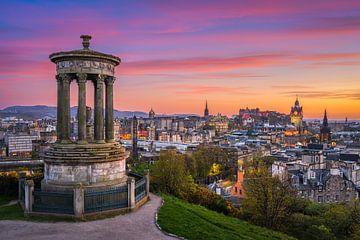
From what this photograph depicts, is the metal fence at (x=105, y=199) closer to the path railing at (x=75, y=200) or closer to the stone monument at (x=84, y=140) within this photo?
the path railing at (x=75, y=200)

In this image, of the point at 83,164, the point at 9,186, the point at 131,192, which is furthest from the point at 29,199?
the point at 9,186

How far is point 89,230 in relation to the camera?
54.4 ft

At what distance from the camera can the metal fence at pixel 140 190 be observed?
70.3ft

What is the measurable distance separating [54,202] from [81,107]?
18.3 ft

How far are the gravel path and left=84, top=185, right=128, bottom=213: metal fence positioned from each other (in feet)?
2.69

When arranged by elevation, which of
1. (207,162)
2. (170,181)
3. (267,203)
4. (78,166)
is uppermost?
(78,166)

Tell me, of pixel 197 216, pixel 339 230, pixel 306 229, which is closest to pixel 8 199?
pixel 197 216

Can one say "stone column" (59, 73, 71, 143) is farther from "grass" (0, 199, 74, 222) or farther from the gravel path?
the gravel path

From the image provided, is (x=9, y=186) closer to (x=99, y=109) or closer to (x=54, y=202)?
(x=54, y=202)

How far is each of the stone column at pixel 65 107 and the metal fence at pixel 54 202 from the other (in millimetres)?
3969

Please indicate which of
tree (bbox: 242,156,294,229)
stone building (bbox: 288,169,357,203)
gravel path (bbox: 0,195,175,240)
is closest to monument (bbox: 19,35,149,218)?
gravel path (bbox: 0,195,175,240)

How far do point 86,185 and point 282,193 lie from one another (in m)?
14.8

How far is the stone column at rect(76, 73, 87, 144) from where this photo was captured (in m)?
21.3

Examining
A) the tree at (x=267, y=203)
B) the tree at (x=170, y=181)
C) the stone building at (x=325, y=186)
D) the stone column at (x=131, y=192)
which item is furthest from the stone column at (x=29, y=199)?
the stone building at (x=325, y=186)
